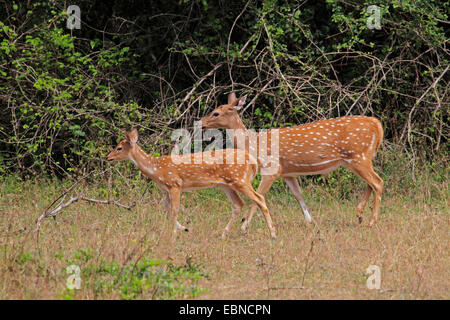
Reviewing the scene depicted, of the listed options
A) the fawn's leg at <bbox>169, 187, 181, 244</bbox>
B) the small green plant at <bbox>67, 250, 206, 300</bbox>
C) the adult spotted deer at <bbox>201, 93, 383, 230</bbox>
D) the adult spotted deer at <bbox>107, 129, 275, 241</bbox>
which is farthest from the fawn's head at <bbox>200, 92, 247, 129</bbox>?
the small green plant at <bbox>67, 250, 206, 300</bbox>

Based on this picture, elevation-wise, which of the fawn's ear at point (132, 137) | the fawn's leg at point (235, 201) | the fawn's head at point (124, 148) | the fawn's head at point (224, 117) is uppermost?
the fawn's head at point (224, 117)

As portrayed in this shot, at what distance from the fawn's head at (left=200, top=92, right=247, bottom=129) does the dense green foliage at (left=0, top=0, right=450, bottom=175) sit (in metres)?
1.01

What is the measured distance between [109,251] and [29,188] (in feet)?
11.8

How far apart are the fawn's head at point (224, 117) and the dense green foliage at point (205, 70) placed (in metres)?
1.01

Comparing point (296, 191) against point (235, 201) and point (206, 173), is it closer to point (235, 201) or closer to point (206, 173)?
point (235, 201)

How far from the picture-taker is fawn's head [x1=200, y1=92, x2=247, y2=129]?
28.9 ft

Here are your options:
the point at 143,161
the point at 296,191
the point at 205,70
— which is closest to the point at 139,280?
the point at 143,161

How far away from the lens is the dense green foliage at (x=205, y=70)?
995cm

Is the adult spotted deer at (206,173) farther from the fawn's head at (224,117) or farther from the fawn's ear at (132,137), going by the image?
the fawn's head at (224,117)

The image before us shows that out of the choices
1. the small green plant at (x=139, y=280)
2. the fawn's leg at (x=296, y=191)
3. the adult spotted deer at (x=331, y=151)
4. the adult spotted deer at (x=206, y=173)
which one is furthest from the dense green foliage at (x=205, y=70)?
the small green plant at (x=139, y=280)

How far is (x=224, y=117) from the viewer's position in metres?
8.85

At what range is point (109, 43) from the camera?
11148 millimetres

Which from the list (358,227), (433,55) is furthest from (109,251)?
(433,55)

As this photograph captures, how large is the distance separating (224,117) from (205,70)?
2.38 metres
